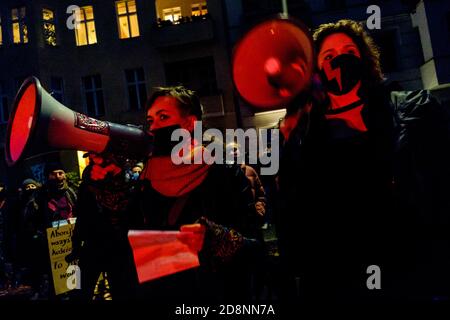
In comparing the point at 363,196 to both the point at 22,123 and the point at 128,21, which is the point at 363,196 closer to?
the point at 22,123

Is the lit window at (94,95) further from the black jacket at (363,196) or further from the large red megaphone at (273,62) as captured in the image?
the black jacket at (363,196)

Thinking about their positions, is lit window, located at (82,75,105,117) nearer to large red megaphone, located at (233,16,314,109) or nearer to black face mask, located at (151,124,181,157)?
black face mask, located at (151,124,181,157)

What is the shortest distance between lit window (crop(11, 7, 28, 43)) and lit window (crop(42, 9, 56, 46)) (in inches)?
26.7

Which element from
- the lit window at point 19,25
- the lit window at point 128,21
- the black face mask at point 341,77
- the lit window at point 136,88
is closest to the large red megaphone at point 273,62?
the black face mask at point 341,77

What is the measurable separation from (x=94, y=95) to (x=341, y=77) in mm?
14394

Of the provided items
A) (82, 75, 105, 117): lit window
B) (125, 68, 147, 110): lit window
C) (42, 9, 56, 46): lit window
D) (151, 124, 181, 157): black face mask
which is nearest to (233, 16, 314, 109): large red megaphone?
(151, 124, 181, 157): black face mask

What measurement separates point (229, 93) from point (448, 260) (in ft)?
41.9

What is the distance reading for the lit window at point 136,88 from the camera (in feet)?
47.7

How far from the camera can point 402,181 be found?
1344mm

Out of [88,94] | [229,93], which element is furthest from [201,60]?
[88,94]

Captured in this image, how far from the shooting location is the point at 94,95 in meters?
14.7

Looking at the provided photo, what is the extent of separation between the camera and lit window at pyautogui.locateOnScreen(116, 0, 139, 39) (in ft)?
48.1

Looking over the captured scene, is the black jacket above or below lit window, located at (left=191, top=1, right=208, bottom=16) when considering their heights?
below
